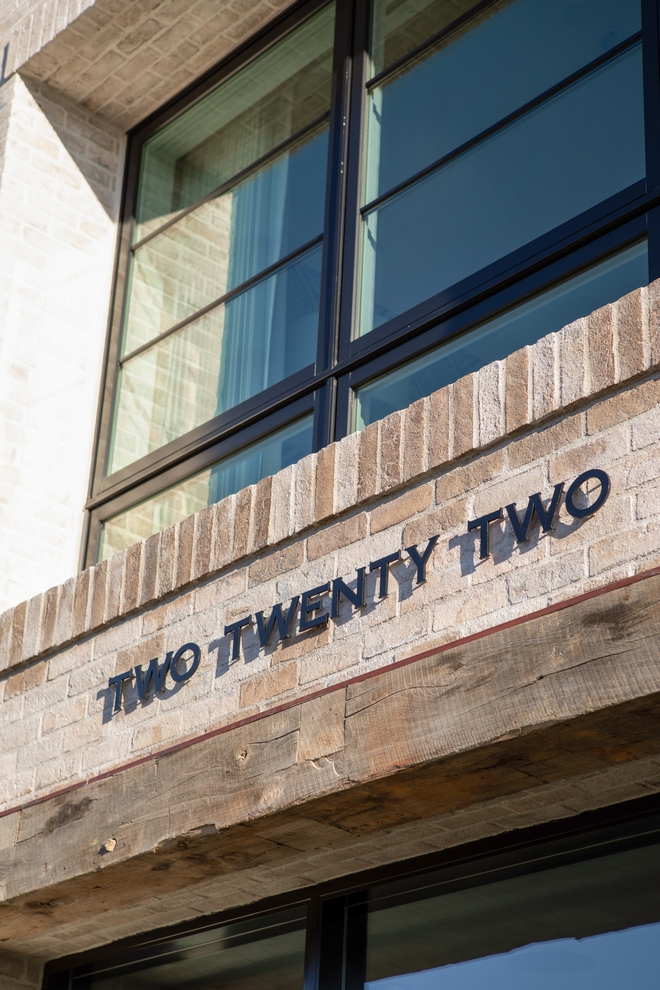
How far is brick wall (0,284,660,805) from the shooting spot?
13.4ft

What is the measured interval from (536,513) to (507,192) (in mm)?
2214

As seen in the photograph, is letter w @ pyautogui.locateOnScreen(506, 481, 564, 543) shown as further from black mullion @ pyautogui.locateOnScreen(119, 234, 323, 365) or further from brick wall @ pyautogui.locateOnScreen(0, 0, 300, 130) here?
brick wall @ pyautogui.locateOnScreen(0, 0, 300, 130)

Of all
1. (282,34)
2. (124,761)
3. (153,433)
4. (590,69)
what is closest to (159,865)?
(124,761)

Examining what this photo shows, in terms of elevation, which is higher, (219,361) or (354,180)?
(354,180)

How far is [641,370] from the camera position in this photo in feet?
13.2

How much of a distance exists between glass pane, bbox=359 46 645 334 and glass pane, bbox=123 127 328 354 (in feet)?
2.05

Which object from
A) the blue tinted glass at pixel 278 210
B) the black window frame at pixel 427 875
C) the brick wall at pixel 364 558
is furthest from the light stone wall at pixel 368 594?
the blue tinted glass at pixel 278 210

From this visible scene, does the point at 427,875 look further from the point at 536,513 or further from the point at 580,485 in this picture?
the point at 580,485

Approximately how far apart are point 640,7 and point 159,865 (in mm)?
4056

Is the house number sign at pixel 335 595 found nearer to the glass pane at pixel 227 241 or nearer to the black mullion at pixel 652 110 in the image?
the black mullion at pixel 652 110

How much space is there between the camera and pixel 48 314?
7582mm

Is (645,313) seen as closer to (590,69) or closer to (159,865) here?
(590,69)

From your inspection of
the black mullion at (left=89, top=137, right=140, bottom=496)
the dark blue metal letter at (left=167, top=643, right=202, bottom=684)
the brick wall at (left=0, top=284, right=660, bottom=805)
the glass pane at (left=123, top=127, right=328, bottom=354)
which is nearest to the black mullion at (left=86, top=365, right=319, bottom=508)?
the black mullion at (left=89, top=137, right=140, bottom=496)

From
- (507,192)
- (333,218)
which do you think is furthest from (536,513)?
(333,218)
